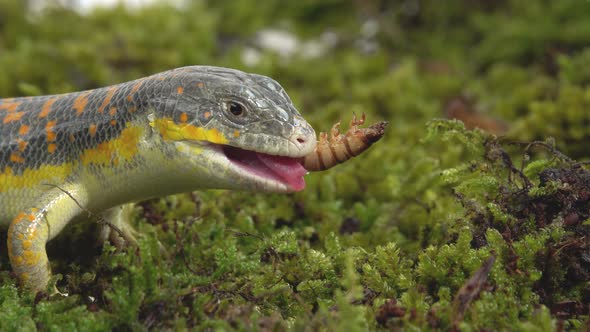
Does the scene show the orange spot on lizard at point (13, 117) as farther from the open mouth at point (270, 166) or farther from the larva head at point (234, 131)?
the open mouth at point (270, 166)

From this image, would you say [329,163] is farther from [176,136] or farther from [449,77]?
[449,77]

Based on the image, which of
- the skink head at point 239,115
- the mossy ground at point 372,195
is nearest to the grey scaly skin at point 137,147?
the skink head at point 239,115

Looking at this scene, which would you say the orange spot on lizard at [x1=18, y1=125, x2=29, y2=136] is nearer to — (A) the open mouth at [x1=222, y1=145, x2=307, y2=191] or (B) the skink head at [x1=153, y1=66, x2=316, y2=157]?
(B) the skink head at [x1=153, y1=66, x2=316, y2=157]

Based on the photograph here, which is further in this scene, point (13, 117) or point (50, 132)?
point (13, 117)

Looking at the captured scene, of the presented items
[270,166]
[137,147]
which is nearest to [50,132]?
[137,147]

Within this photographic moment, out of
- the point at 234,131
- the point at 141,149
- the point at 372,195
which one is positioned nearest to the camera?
the point at 234,131

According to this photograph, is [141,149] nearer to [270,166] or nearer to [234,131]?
[234,131]
